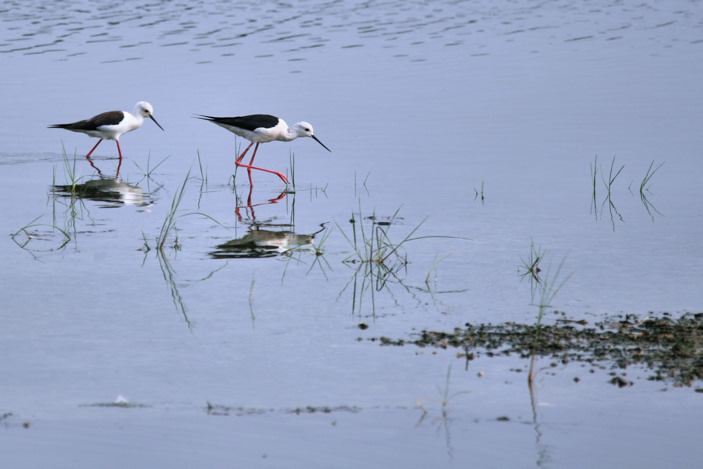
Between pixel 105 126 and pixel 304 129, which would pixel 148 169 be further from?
pixel 304 129

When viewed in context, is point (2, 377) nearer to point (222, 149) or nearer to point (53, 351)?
point (53, 351)

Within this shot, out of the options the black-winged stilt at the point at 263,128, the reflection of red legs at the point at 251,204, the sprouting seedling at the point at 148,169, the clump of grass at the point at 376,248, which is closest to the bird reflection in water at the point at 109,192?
the sprouting seedling at the point at 148,169

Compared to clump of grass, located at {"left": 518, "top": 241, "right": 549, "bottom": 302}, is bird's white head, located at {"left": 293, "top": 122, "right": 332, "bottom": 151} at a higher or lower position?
lower

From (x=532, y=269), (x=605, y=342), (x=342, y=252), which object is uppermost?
(x=605, y=342)

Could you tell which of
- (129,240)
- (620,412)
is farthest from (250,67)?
(620,412)

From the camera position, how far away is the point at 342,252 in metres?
8.34

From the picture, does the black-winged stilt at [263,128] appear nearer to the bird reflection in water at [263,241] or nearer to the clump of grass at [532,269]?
the bird reflection in water at [263,241]

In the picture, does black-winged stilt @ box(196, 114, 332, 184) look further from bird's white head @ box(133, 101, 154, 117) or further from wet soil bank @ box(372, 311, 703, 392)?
wet soil bank @ box(372, 311, 703, 392)

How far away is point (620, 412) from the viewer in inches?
203

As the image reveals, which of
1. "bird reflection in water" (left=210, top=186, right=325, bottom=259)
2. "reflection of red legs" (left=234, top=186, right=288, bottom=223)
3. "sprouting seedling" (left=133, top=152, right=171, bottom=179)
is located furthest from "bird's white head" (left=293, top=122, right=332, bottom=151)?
"bird reflection in water" (left=210, top=186, right=325, bottom=259)

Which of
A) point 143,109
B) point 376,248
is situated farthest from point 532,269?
point 143,109

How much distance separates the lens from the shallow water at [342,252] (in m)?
5.02

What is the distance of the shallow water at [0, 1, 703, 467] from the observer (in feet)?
16.5

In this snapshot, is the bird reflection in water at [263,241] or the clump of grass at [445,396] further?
the bird reflection in water at [263,241]
